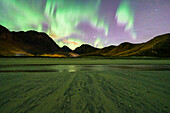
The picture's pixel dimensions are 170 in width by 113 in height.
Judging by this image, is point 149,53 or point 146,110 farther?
point 149,53

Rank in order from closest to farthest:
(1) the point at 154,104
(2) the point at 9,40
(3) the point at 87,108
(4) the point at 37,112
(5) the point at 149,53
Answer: (4) the point at 37,112 < (3) the point at 87,108 < (1) the point at 154,104 < (5) the point at 149,53 < (2) the point at 9,40

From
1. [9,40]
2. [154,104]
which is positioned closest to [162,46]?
[154,104]

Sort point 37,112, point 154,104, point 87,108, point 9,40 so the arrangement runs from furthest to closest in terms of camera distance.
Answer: point 9,40, point 154,104, point 87,108, point 37,112

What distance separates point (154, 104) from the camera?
3834mm

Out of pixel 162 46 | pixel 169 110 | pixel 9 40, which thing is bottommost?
pixel 169 110

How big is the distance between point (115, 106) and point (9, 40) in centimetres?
23317

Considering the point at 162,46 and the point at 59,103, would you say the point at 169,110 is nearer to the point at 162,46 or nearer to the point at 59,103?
the point at 59,103

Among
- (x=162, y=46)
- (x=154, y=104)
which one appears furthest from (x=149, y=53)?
(x=154, y=104)

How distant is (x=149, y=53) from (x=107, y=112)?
152 m

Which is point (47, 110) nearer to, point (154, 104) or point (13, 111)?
point (13, 111)

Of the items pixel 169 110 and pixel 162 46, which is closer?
pixel 169 110

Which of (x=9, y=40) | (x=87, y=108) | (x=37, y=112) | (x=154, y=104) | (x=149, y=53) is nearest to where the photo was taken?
(x=37, y=112)

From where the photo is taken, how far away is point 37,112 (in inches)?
129

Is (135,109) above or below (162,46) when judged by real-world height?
below
